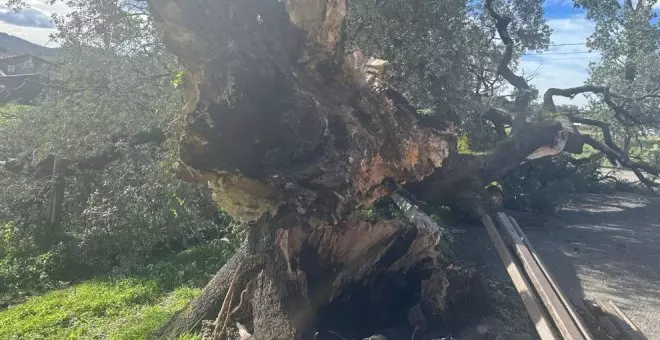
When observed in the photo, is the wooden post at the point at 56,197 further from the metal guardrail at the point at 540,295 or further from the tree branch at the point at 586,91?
the tree branch at the point at 586,91

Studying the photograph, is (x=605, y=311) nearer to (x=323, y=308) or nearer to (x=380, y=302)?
(x=380, y=302)

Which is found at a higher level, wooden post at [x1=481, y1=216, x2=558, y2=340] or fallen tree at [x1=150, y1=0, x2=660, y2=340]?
fallen tree at [x1=150, y1=0, x2=660, y2=340]

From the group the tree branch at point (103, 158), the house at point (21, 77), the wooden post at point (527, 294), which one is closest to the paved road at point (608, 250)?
the wooden post at point (527, 294)

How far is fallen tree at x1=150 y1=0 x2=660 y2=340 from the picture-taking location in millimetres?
4113

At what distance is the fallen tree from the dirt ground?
130 cm

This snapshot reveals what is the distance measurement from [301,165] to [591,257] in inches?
222

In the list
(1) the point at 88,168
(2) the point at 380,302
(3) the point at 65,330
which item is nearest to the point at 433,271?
(2) the point at 380,302

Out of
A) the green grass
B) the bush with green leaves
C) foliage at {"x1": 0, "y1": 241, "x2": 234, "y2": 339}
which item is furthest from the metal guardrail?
the bush with green leaves

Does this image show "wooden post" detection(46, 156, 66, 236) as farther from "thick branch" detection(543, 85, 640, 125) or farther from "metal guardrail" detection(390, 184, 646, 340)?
"thick branch" detection(543, 85, 640, 125)

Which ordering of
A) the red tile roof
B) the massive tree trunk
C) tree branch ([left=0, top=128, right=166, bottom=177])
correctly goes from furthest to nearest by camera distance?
the red tile roof < tree branch ([left=0, top=128, right=166, bottom=177]) < the massive tree trunk

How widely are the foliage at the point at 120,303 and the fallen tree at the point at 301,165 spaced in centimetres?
79

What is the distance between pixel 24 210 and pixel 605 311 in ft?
26.6

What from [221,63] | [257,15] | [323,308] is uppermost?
[257,15]

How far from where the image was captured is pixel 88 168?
25.8ft
